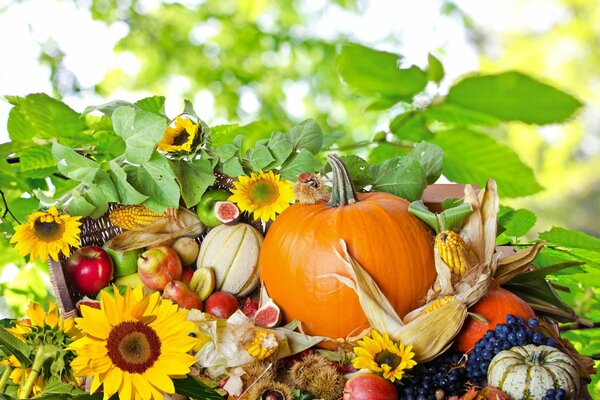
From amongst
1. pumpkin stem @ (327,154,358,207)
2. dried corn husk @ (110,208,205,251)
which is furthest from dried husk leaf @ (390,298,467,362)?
dried corn husk @ (110,208,205,251)

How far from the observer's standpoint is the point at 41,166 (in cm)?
187

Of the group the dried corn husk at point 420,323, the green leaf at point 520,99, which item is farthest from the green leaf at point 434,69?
the dried corn husk at point 420,323

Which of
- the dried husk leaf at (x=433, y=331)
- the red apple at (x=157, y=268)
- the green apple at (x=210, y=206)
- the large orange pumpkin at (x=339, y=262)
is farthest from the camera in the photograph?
the green apple at (x=210, y=206)

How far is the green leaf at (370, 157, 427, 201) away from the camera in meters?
1.78

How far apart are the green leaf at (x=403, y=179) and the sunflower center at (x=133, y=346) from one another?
2.44 ft

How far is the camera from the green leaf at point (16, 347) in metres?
1.28

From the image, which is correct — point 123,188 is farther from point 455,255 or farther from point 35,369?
point 455,255

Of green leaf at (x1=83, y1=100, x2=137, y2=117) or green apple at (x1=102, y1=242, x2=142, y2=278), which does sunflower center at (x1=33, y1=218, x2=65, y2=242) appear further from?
green leaf at (x1=83, y1=100, x2=137, y2=117)

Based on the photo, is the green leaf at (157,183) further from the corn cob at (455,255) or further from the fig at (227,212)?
the corn cob at (455,255)

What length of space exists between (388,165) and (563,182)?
849cm

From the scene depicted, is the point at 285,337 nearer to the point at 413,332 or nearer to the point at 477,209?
the point at 413,332

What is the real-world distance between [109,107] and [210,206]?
349mm

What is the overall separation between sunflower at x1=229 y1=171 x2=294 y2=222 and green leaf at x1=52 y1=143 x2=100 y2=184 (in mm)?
339

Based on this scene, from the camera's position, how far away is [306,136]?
190 centimetres
